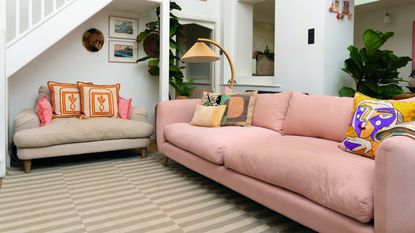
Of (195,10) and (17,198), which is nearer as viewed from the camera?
(17,198)

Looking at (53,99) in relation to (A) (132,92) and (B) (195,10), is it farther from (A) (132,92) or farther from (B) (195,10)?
(B) (195,10)

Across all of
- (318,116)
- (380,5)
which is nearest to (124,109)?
(318,116)

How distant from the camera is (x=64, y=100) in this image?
3.74 metres

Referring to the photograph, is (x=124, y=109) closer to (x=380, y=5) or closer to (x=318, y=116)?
(x=318, y=116)

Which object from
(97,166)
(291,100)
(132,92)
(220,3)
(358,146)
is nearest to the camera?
(358,146)

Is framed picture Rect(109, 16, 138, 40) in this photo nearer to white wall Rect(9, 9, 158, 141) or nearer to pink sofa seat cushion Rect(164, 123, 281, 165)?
white wall Rect(9, 9, 158, 141)

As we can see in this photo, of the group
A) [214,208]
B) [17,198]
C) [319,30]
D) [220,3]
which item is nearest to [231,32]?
[220,3]

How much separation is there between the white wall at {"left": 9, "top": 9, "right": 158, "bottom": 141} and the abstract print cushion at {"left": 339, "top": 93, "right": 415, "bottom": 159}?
3.52m

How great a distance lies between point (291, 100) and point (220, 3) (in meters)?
3.09

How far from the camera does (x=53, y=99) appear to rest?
146 inches

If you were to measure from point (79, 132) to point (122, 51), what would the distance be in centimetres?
178

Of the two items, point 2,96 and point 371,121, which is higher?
point 2,96

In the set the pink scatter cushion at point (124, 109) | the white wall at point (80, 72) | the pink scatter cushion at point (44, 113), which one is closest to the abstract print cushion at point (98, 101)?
the pink scatter cushion at point (124, 109)

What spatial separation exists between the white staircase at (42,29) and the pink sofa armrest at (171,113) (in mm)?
1330
